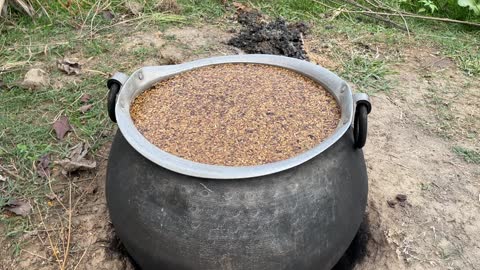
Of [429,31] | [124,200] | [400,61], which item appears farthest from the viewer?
[429,31]

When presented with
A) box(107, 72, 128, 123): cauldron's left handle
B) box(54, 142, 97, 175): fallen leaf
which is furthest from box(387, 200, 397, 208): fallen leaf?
box(54, 142, 97, 175): fallen leaf

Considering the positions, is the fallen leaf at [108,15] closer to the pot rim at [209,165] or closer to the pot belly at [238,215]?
the pot rim at [209,165]

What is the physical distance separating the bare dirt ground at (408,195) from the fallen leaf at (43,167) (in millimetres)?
120

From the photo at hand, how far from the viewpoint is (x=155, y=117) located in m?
1.82

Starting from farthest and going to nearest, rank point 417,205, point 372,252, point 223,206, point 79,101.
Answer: point 79,101 → point 417,205 → point 372,252 → point 223,206

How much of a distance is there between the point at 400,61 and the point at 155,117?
226 centimetres

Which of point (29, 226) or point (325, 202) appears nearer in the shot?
point (325, 202)

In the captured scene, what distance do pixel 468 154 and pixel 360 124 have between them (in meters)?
1.27

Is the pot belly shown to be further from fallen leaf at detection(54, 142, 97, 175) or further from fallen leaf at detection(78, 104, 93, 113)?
fallen leaf at detection(78, 104, 93, 113)

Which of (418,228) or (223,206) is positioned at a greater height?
(223,206)

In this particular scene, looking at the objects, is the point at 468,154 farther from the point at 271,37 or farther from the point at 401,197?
the point at 271,37

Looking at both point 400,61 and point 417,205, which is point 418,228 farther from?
point 400,61

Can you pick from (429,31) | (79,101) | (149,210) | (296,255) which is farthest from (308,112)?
(429,31)

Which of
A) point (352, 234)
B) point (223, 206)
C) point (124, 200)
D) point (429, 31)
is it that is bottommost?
point (429, 31)
